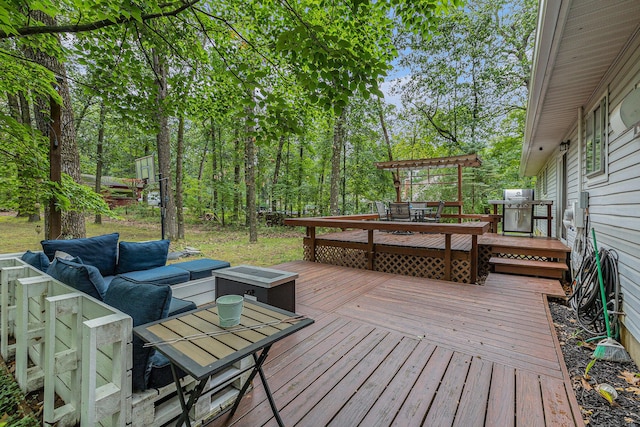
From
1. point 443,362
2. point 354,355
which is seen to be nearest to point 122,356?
point 354,355

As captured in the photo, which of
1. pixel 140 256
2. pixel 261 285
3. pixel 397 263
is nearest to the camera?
pixel 261 285

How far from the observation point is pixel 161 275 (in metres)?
3.32

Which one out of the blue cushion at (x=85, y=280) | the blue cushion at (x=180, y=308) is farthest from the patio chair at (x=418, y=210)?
the blue cushion at (x=85, y=280)

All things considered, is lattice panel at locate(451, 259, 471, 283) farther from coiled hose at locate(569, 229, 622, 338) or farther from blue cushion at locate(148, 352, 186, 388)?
blue cushion at locate(148, 352, 186, 388)

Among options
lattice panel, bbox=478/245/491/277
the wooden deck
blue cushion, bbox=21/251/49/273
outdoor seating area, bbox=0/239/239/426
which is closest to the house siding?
the wooden deck

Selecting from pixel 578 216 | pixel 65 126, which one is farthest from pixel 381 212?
pixel 65 126

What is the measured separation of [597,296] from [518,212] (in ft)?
15.1

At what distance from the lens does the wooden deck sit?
5.63 feet

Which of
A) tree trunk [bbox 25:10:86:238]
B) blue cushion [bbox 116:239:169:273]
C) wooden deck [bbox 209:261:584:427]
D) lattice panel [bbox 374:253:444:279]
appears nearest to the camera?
wooden deck [bbox 209:261:584:427]

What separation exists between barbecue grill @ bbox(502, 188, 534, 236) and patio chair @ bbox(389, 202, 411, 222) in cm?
236

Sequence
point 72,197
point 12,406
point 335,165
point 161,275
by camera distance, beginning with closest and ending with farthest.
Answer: point 12,406 → point 161,275 → point 72,197 → point 335,165

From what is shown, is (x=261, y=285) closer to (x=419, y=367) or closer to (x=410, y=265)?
(x=419, y=367)

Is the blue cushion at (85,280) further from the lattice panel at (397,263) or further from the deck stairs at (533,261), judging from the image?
the deck stairs at (533,261)

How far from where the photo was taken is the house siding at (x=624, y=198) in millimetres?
2590
